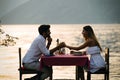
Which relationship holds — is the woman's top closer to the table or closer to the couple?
the couple

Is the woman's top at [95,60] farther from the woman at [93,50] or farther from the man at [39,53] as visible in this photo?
the man at [39,53]

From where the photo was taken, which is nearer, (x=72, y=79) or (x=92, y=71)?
(x=92, y=71)

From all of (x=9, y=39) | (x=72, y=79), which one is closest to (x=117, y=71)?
(x=72, y=79)

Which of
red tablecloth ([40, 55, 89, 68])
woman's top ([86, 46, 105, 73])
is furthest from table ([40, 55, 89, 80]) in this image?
woman's top ([86, 46, 105, 73])

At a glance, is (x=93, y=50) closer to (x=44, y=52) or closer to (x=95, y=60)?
(x=95, y=60)

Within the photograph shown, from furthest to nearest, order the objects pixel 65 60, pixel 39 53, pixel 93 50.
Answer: pixel 93 50 < pixel 39 53 < pixel 65 60

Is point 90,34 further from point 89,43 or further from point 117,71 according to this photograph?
point 117,71

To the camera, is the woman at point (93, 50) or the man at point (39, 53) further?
the woman at point (93, 50)

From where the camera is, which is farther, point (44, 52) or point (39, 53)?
point (39, 53)

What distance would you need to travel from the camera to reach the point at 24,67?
409 inches

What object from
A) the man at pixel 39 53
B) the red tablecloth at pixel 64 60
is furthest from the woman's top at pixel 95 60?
the man at pixel 39 53

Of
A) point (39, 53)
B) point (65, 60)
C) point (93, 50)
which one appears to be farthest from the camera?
point (93, 50)

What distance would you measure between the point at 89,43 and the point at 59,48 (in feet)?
2.24

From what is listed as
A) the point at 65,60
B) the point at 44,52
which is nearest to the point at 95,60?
the point at 65,60
